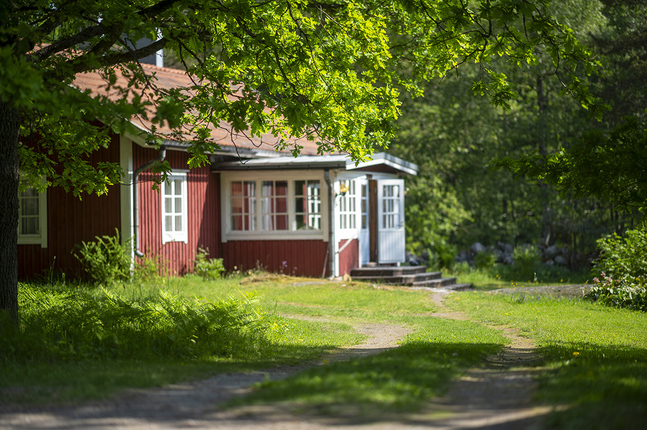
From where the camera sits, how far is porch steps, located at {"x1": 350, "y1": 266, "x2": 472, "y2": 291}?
1662 centimetres

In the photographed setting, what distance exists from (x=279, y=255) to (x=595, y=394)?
13144mm

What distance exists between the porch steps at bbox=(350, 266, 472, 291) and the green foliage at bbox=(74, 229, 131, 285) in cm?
572

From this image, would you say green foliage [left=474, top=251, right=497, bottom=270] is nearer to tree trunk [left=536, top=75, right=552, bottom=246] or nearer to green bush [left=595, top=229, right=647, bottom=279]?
tree trunk [left=536, top=75, right=552, bottom=246]

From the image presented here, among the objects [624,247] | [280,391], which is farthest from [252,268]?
[280,391]

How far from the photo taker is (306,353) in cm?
761

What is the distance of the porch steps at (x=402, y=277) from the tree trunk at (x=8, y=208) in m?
10.3

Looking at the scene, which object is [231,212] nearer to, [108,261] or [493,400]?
[108,261]

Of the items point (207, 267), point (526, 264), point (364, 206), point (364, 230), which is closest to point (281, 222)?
point (207, 267)

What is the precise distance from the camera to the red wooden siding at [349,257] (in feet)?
56.6

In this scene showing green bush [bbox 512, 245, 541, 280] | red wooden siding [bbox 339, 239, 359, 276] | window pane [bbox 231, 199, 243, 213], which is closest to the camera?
red wooden siding [bbox 339, 239, 359, 276]

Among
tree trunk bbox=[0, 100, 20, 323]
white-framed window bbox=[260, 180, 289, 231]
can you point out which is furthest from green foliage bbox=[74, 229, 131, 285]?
tree trunk bbox=[0, 100, 20, 323]

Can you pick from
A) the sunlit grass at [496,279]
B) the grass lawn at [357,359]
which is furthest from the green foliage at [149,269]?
the sunlit grass at [496,279]

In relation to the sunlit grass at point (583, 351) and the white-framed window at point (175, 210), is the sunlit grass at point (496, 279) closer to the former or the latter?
the sunlit grass at point (583, 351)

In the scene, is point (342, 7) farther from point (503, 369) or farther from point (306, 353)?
point (503, 369)
